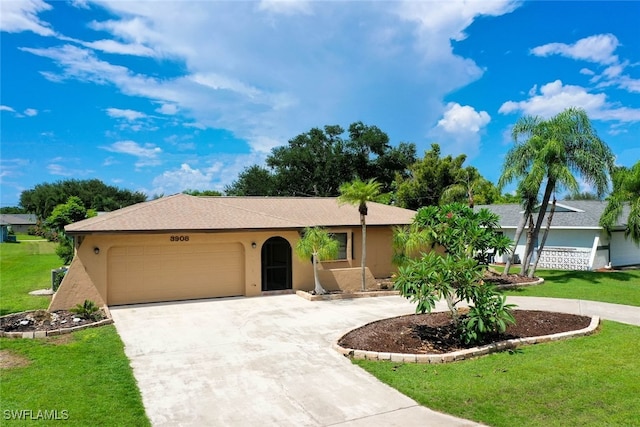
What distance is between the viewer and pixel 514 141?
1988 cm

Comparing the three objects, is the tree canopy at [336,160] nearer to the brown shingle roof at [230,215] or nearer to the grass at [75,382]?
the brown shingle roof at [230,215]

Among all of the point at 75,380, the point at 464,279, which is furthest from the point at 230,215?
the point at 464,279

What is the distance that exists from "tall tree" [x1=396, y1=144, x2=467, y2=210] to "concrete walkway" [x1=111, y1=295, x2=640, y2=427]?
21.8m

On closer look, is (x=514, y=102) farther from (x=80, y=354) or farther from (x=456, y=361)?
(x=80, y=354)

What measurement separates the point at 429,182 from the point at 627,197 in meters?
15.1

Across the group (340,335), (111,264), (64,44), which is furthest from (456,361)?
(64,44)

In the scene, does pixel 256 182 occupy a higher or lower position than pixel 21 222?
higher

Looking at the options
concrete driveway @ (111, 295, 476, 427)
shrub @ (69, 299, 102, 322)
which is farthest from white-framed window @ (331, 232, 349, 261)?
shrub @ (69, 299, 102, 322)

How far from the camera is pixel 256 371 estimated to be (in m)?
7.93

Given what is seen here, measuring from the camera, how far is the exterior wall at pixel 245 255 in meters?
13.4

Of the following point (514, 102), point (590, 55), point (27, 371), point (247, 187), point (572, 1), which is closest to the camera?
point (27, 371)

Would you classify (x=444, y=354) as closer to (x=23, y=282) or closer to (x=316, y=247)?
(x=316, y=247)

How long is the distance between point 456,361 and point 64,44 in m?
17.6

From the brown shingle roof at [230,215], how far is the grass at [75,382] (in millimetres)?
4577
